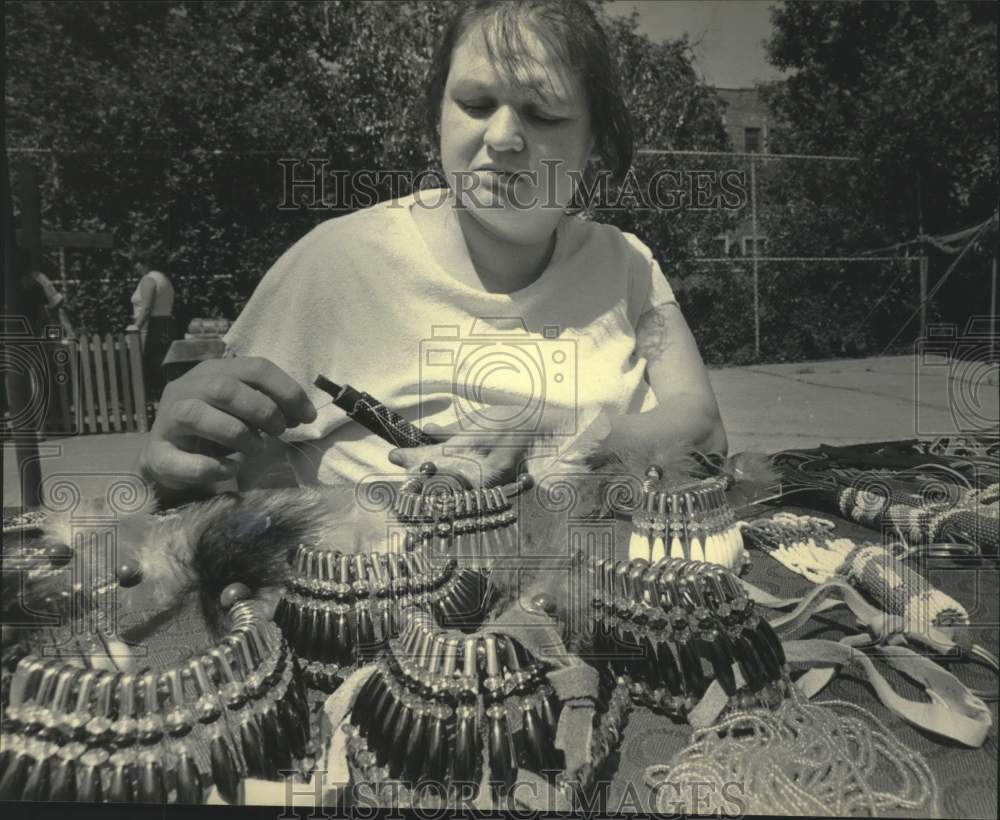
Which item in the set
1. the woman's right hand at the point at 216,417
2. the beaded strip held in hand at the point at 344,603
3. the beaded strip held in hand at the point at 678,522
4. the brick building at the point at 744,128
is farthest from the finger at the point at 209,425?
the brick building at the point at 744,128

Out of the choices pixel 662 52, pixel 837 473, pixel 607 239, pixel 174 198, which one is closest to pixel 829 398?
pixel 837 473

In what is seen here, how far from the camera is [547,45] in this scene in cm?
74

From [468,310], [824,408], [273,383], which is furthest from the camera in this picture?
[824,408]

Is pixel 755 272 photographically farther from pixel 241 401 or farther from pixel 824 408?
pixel 241 401

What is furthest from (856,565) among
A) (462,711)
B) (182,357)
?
(182,357)

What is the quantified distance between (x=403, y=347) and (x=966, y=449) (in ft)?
2.36

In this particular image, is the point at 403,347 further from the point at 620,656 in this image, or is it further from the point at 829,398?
the point at 829,398

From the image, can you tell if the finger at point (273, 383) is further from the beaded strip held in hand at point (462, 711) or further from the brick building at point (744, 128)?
the brick building at point (744, 128)

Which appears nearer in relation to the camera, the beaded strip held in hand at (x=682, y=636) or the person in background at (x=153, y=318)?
the beaded strip held in hand at (x=682, y=636)

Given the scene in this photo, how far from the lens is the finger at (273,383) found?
0.72m

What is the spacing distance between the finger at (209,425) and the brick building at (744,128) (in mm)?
568

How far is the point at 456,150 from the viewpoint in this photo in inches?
29.4

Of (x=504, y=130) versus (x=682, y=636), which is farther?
(x=504, y=130)

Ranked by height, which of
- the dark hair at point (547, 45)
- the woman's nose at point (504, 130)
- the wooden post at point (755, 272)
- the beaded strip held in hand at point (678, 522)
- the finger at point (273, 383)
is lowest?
the beaded strip held in hand at point (678, 522)
